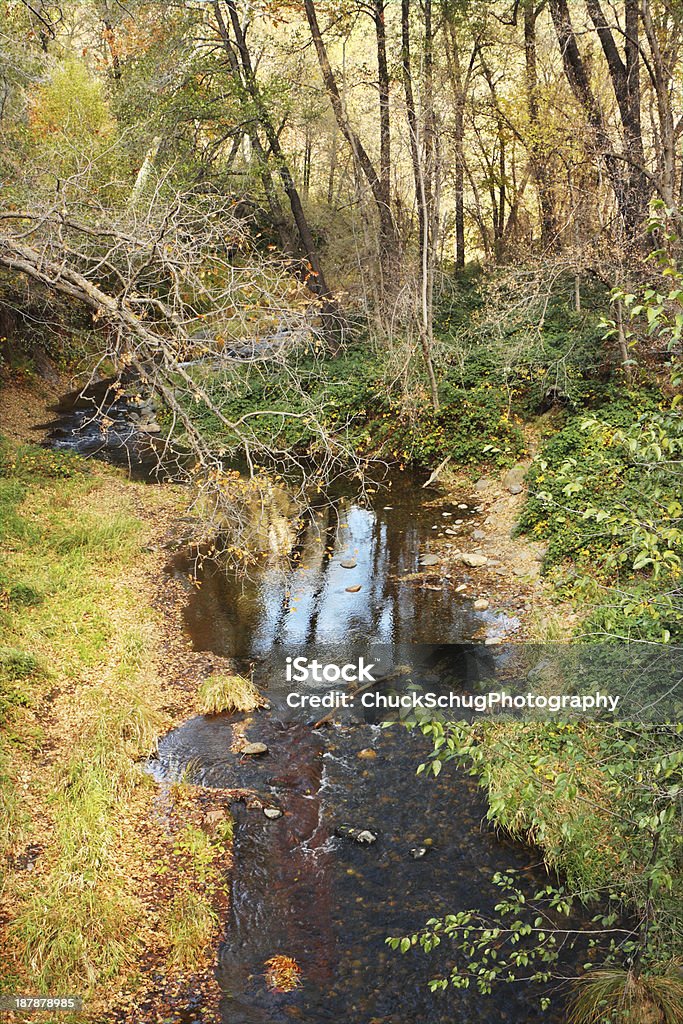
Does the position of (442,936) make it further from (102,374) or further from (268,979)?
(102,374)

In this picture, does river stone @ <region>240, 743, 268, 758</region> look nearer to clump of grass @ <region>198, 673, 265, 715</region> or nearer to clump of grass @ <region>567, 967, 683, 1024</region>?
clump of grass @ <region>198, 673, 265, 715</region>

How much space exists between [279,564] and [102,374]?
40.0 ft

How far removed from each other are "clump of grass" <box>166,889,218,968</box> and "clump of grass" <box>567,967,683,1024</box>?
7.68 feet

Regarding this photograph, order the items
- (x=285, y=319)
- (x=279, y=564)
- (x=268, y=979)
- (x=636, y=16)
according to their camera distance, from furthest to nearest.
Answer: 1. (x=636, y=16)
2. (x=279, y=564)
3. (x=285, y=319)
4. (x=268, y=979)

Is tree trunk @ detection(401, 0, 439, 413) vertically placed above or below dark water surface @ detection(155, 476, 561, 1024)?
above

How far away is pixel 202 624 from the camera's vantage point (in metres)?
9.16

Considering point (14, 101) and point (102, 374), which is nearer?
point (14, 101)

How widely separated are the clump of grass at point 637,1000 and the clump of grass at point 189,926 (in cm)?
234

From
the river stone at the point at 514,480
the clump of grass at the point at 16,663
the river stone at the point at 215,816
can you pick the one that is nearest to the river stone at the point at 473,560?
the river stone at the point at 514,480

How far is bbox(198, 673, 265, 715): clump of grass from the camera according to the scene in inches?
290

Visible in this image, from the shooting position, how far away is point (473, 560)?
9.76 metres

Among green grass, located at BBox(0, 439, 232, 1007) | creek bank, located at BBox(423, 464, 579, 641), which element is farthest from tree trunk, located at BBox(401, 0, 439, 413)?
green grass, located at BBox(0, 439, 232, 1007)

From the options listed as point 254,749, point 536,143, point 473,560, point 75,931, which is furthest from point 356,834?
point 536,143

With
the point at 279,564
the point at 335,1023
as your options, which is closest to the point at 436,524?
the point at 279,564
